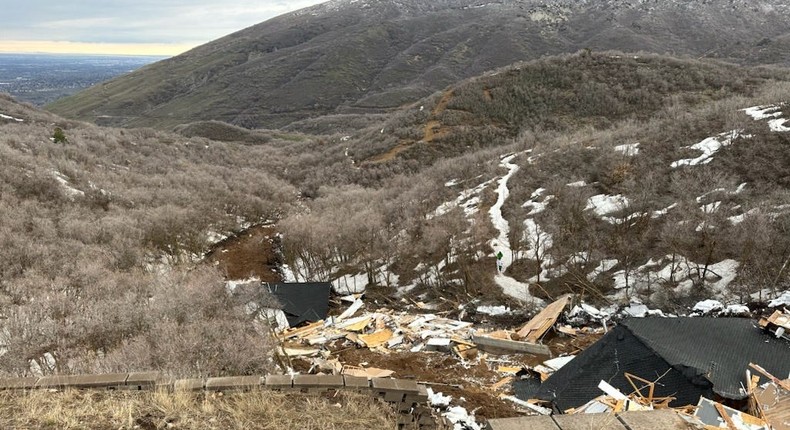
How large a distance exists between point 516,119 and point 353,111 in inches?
3176

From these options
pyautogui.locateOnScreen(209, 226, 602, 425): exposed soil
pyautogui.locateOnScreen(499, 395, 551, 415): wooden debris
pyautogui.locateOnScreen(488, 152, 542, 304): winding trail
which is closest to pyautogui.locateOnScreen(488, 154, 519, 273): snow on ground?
pyautogui.locateOnScreen(488, 152, 542, 304): winding trail

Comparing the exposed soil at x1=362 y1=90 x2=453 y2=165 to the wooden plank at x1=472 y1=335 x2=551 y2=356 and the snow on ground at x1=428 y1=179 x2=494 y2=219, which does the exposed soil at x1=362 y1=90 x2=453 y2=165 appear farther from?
the wooden plank at x1=472 y1=335 x2=551 y2=356

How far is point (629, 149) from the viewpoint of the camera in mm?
28875

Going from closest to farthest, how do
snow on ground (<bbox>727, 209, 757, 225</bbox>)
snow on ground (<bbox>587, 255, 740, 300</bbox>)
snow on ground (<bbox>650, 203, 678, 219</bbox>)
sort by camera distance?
snow on ground (<bbox>587, 255, 740, 300</bbox>) → snow on ground (<bbox>727, 209, 757, 225</bbox>) → snow on ground (<bbox>650, 203, 678, 219</bbox>)

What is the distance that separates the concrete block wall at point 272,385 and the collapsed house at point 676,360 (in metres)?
4.30

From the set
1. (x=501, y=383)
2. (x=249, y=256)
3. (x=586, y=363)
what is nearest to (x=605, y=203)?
A: (x=501, y=383)

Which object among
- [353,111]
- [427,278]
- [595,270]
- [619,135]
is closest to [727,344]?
[595,270]

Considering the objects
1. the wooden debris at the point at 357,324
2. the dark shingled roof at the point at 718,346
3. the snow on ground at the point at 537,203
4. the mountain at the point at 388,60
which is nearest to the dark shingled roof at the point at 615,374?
the dark shingled roof at the point at 718,346

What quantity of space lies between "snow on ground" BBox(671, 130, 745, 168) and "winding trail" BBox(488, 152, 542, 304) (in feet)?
32.5

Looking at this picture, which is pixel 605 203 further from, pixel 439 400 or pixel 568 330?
pixel 439 400

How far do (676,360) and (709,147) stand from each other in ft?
70.9

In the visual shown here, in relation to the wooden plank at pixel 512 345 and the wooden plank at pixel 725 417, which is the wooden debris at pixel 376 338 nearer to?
the wooden plank at pixel 512 345

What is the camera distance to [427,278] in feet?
78.4

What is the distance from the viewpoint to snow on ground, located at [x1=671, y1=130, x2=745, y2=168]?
24625 mm
